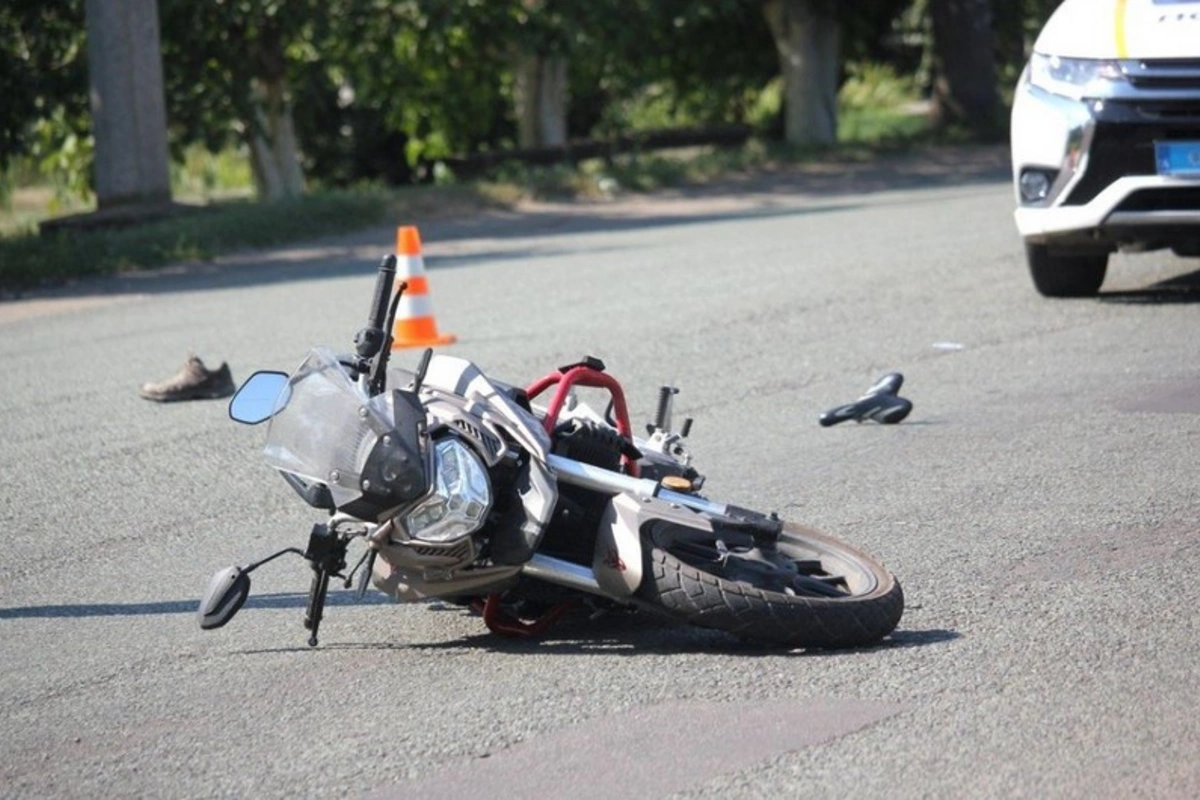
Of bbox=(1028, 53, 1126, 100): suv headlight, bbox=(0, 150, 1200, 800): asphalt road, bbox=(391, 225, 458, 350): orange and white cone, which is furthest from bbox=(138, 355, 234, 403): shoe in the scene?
bbox=(1028, 53, 1126, 100): suv headlight

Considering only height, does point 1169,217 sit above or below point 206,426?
above

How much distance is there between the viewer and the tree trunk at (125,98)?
17797mm

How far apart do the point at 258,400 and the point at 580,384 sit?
2.94 ft

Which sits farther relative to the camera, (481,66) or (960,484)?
(481,66)

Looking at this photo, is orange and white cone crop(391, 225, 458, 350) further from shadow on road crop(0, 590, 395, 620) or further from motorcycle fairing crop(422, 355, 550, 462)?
motorcycle fairing crop(422, 355, 550, 462)

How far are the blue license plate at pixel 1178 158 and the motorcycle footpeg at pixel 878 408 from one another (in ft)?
8.58

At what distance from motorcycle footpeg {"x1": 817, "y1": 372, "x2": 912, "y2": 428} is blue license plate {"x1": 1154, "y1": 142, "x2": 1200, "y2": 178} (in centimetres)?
262

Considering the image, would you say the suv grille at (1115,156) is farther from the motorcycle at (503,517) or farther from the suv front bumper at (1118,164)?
the motorcycle at (503,517)

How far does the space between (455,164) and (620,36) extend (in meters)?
2.48

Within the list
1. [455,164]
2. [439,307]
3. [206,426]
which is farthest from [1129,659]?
[455,164]

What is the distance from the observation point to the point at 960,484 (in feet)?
23.6

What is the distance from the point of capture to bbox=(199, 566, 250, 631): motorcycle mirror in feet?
17.0

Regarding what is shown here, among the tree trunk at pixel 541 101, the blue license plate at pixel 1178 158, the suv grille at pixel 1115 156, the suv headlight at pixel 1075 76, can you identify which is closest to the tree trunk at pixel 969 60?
the tree trunk at pixel 541 101

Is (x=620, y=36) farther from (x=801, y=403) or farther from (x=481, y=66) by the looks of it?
(x=801, y=403)
